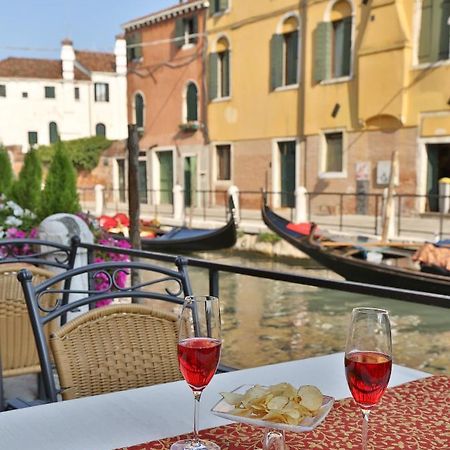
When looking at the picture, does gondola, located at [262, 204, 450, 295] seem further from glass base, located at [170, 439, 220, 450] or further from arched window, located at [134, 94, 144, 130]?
arched window, located at [134, 94, 144, 130]

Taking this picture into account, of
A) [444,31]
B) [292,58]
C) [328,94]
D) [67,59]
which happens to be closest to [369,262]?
[444,31]

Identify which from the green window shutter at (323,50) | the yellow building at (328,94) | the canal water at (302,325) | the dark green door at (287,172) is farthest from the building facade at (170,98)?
the canal water at (302,325)

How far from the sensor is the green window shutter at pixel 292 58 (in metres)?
Answer: 14.7

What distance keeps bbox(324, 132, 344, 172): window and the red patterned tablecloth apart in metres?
12.7

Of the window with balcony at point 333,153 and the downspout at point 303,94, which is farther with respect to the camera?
the downspout at point 303,94

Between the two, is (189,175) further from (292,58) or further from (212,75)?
(292,58)

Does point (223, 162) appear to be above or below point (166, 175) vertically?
above

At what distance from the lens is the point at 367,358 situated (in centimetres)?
82

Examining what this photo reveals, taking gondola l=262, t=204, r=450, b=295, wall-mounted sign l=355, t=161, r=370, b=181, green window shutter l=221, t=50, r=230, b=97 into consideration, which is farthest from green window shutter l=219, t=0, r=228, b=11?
gondola l=262, t=204, r=450, b=295

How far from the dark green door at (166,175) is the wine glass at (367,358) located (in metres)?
17.7

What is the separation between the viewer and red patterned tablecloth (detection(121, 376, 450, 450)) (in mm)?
886

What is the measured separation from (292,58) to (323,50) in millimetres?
1289

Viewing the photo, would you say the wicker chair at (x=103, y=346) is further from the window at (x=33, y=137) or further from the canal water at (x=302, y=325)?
the window at (x=33, y=137)

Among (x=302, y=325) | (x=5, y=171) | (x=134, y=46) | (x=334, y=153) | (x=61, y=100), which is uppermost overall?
(x=134, y=46)
